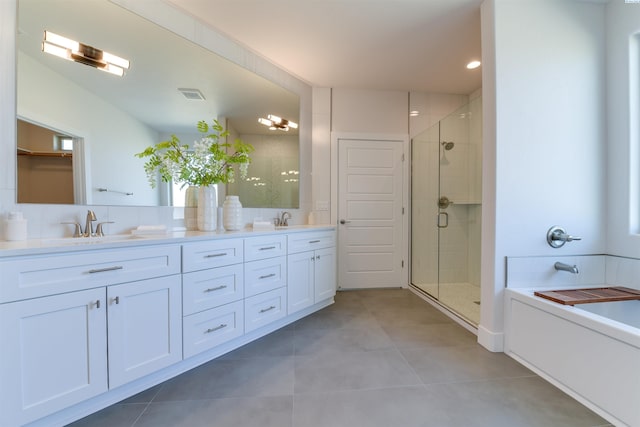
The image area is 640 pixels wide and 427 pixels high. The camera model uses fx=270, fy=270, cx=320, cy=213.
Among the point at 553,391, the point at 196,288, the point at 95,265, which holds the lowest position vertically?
the point at 553,391

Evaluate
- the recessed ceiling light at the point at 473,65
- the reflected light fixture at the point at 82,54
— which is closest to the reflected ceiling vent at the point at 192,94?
the reflected light fixture at the point at 82,54

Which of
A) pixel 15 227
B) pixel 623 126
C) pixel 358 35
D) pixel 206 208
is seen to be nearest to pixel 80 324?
pixel 15 227

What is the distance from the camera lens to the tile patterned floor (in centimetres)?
127

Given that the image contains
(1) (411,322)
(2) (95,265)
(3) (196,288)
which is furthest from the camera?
(1) (411,322)

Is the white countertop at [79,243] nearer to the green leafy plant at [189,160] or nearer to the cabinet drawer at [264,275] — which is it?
the cabinet drawer at [264,275]

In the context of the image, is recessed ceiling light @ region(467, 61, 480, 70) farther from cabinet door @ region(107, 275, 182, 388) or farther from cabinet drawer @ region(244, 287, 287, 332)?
→ cabinet door @ region(107, 275, 182, 388)

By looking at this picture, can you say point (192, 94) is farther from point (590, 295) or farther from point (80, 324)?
point (590, 295)

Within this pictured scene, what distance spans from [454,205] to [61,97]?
3.45 m

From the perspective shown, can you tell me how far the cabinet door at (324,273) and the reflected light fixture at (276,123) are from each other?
1.36m

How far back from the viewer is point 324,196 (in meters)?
3.28

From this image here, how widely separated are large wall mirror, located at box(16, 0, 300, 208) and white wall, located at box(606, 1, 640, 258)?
2.83 metres

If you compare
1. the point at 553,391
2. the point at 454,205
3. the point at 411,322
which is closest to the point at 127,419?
the point at 411,322

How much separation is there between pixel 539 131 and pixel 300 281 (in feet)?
7.04

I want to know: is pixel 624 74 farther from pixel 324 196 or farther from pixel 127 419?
pixel 127 419
